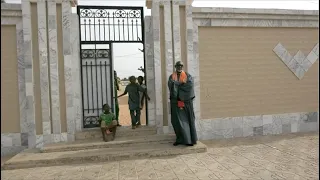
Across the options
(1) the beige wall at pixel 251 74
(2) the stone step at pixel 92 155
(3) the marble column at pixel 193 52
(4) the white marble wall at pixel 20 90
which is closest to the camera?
(2) the stone step at pixel 92 155

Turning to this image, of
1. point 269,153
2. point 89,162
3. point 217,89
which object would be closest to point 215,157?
point 269,153

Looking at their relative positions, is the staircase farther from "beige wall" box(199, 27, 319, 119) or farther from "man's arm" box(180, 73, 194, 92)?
"beige wall" box(199, 27, 319, 119)

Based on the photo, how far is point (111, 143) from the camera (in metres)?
5.07

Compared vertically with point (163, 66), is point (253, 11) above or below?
above

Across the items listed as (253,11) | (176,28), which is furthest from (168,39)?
(253,11)

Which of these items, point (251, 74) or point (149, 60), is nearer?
point (149, 60)

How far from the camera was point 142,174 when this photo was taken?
154 inches

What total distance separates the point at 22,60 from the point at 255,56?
17.7ft

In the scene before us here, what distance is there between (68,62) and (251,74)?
435 centimetres

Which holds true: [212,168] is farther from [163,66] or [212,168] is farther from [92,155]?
[163,66]

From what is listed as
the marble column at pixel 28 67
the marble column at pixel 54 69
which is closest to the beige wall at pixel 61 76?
the marble column at pixel 54 69

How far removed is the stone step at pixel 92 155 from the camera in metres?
4.40

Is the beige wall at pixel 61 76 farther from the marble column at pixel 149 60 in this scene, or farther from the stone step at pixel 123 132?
the marble column at pixel 149 60

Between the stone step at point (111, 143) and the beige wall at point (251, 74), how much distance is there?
49.3 inches
